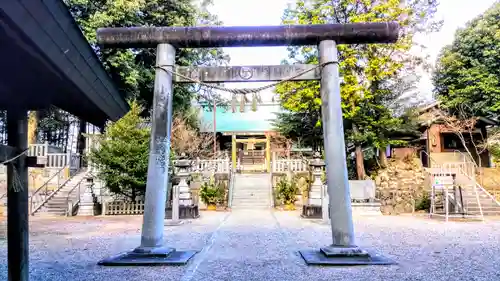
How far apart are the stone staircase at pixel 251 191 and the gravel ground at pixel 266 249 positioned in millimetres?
4949

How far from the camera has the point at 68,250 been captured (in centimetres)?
679

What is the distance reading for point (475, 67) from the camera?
19.8 m

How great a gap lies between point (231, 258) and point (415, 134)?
1877 cm

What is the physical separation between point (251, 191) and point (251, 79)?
12311mm

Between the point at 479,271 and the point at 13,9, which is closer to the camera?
the point at 13,9

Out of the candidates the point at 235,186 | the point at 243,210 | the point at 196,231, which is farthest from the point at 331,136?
the point at 235,186

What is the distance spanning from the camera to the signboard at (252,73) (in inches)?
237

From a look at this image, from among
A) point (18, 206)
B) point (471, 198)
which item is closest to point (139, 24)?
point (18, 206)

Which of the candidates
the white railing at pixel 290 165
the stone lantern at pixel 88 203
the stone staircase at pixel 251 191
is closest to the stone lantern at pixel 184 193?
the stone staircase at pixel 251 191

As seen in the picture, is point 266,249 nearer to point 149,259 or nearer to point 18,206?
point 149,259

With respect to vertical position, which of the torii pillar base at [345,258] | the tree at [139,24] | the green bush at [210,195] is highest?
the tree at [139,24]

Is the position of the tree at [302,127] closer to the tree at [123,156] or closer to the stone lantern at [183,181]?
the tree at [123,156]

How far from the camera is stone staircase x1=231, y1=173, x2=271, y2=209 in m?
16.5

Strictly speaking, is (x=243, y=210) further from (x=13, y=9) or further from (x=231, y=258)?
(x=13, y=9)
